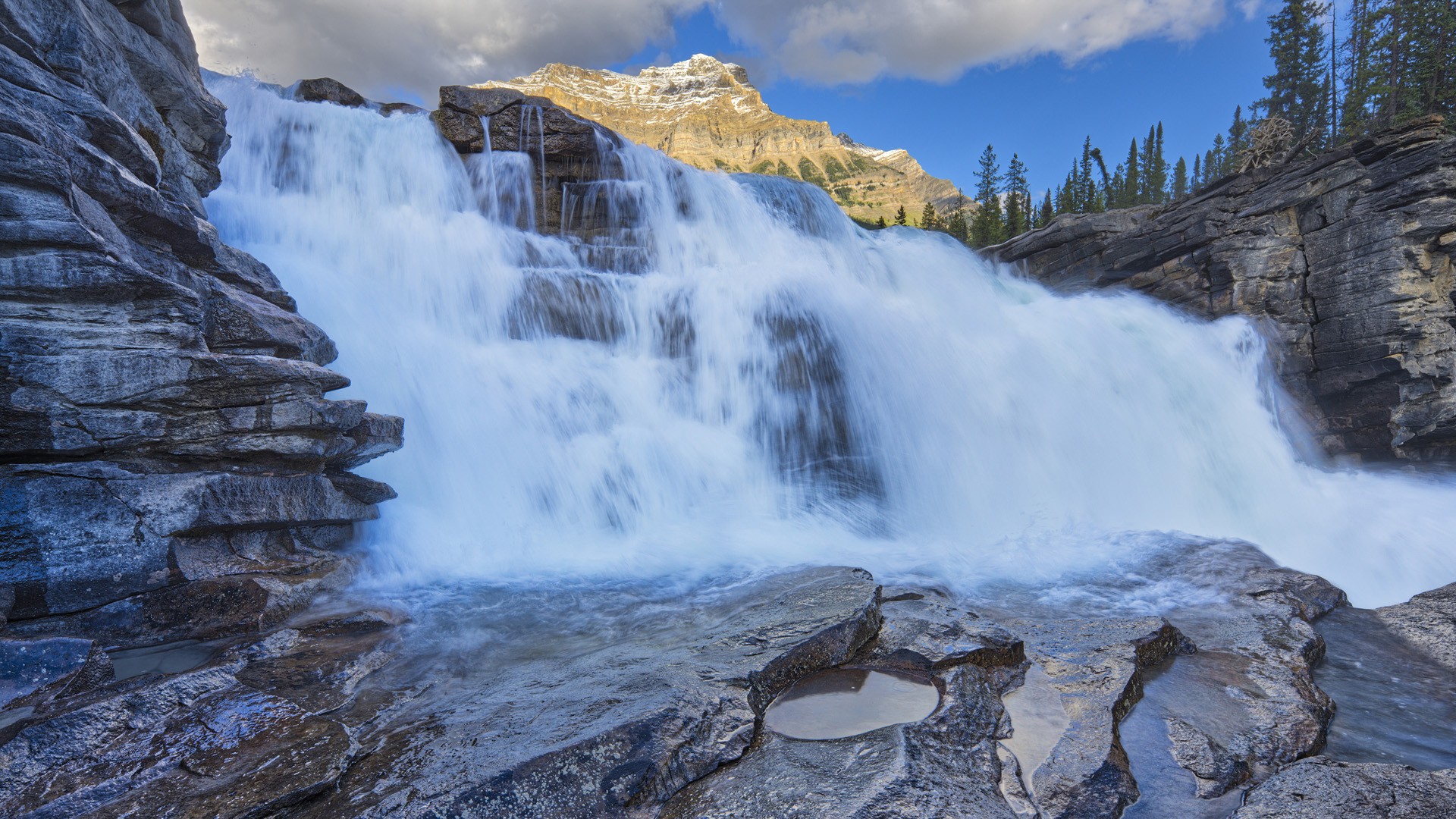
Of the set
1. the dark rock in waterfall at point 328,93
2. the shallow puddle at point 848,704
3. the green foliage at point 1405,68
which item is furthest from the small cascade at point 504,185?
the green foliage at point 1405,68

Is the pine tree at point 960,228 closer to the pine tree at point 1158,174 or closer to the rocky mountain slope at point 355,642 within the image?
the pine tree at point 1158,174

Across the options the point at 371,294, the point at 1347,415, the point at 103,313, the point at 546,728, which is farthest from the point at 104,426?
the point at 1347,415

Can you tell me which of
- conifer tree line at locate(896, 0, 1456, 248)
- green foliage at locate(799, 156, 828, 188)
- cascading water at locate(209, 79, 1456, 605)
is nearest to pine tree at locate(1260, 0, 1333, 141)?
conifer tree line at locate(896, 0, 1456, 248)

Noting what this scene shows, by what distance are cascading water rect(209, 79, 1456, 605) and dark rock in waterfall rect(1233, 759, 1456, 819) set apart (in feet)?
12.3

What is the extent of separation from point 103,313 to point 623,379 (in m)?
6.35

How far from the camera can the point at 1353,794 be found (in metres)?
2.81

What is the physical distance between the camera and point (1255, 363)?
16672 mm

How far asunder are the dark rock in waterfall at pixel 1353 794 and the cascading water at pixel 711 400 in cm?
374

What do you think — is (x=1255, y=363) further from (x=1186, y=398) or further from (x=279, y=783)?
(x=279, y=783)

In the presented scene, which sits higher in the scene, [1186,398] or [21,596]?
[1186,398]

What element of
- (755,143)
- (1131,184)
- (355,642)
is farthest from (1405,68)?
(755,143)

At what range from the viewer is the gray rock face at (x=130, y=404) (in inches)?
177

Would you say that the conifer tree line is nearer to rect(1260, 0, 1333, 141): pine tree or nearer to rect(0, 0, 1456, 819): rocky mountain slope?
rect(1260, 0, 1333, 141): pine tree

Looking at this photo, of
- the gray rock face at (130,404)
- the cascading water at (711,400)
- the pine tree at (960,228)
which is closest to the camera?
the gray rock face at (130,404)
